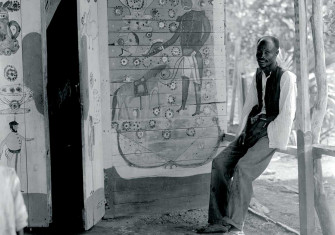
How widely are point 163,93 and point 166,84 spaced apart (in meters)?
0.11

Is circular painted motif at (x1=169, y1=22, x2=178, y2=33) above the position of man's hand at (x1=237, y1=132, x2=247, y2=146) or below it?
above

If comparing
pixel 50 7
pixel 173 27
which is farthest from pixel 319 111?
pixel 50 7

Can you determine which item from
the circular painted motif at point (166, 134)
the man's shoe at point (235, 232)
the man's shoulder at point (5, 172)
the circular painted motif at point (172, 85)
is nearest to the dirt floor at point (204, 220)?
the man's shoe at point (235, 232)

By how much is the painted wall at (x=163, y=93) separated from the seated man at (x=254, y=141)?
94 cm

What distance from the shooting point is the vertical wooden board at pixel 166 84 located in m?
5.61

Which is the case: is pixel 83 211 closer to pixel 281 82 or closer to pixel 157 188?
pixel 157 188

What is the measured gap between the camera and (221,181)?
4.94 meters

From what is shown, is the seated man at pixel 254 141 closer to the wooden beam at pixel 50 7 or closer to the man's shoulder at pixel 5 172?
the wooden beam at pixel 50 7

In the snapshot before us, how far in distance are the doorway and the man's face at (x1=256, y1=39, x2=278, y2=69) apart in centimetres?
183

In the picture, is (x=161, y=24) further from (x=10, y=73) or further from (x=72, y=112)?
(x=10, y=73)

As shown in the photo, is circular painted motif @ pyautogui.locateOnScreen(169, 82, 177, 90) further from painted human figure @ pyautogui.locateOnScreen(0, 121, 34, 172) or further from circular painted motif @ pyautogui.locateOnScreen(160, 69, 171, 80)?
painted human figure @ pyautogui.locateOnScreen(0, 121, 34, 172)

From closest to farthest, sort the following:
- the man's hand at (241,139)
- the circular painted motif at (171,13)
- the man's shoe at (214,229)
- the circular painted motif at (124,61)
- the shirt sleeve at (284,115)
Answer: the shirt sleeve at (284,115) < the man's shoe at (214,229) < the man's hand at (241,139) < the circular painted motif at (124,61) < the circular painted motif at (171,13)

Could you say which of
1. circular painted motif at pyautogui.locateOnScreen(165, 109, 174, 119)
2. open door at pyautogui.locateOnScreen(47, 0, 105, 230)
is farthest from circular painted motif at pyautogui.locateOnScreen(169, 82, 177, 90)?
open door at pyautogui.locateOnScreen(47, 0, 105, 230)

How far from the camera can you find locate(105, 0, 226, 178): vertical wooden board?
5609mm
